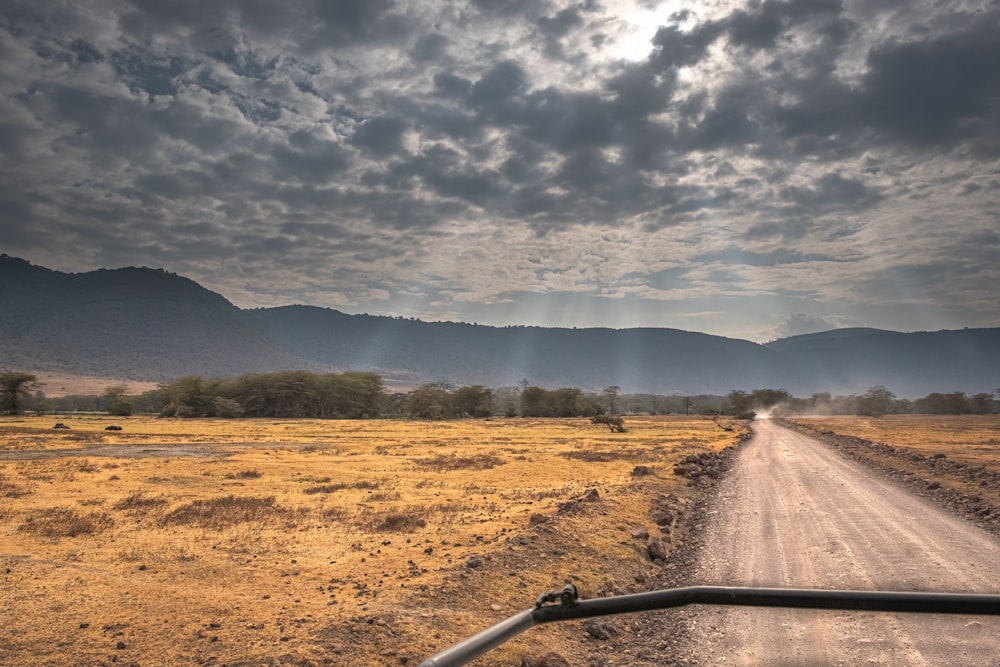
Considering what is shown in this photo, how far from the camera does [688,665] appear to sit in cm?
704

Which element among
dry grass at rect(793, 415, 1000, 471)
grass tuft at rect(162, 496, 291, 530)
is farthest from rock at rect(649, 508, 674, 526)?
dry grass at rect(793, 415, 1000, 471)

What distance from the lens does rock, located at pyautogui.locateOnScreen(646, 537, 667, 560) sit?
13.0 metres

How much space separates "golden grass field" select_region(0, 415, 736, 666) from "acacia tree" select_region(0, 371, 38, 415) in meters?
121

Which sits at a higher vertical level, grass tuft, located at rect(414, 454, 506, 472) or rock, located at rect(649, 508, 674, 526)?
rock, located at rect(649, 508, 674, 526)

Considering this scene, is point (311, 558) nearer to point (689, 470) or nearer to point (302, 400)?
point (689, 470)

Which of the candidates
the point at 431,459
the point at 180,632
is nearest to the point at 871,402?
the point at 431,459

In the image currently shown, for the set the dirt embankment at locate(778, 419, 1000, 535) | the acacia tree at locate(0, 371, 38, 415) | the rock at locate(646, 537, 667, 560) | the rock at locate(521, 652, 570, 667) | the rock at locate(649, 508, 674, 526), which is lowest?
the acacia tree at locate(0, 371, 38, 415)

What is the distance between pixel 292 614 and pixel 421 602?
6.70ft

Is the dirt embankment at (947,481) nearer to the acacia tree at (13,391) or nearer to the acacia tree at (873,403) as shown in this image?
the acacia tree at (13,391)

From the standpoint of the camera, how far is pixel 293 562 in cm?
1263

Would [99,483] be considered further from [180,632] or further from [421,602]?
[421,602]

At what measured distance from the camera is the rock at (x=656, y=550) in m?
13.0

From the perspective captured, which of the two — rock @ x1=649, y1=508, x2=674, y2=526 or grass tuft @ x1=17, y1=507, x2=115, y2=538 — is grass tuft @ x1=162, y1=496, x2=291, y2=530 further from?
rock @ x1=649, y1=508, x2=674, y2=526

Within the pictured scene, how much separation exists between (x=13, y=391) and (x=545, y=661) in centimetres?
15303
